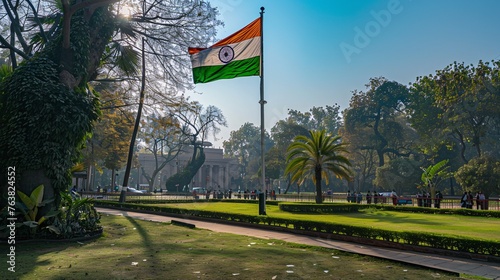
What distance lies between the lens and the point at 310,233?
43.3 ft

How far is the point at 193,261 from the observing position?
25.6ft

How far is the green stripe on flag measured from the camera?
16.5m

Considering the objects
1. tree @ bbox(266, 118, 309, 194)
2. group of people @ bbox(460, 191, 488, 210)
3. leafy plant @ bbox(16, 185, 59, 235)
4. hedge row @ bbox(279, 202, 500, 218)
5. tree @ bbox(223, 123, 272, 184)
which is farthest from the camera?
tree @ bbox(223, 123, 272, 184)

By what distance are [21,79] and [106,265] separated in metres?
7.82

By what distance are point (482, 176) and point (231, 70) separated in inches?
1272

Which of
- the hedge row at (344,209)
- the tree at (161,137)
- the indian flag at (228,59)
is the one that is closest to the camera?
the indian flag at (228,59)

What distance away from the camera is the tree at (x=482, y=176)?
35.7 meters

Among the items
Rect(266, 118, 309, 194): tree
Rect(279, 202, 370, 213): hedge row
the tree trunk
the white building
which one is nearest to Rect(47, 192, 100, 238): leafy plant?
Rect(279, 202, 370, 213): hedge row

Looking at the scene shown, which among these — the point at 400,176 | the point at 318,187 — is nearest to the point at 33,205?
the point at 318,187

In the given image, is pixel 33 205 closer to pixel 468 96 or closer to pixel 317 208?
pixel 317 208

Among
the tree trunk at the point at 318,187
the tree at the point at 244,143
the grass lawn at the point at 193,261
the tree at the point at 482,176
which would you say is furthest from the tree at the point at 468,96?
the tree at the point at 244,143

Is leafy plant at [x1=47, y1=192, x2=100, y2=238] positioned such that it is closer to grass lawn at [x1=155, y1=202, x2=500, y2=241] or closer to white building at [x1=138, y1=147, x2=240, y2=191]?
grass lawn at [x1=155, y1=202, x2=500, y2=241]

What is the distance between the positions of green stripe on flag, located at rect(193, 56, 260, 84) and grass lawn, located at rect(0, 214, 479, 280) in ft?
26.8

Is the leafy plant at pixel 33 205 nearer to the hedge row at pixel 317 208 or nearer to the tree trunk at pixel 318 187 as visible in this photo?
the hedge row at pixel 317 208
